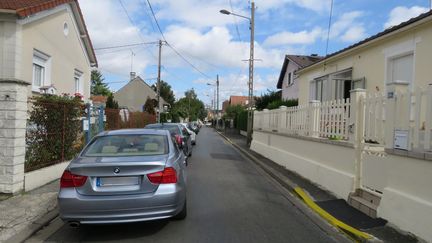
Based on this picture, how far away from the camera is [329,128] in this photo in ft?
33.0

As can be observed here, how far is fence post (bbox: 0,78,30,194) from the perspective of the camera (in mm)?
8117

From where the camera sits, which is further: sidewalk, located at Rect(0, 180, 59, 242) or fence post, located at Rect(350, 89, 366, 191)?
fence post, located at Rect(350, 89, 366, 191)

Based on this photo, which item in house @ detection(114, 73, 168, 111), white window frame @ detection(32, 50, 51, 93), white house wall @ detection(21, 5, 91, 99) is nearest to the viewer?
→ white house wall @ detection(21, 5, 91, 99)

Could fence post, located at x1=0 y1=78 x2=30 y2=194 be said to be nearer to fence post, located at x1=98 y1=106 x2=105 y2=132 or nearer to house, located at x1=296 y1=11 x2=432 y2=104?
fence post, located at x1=98 y1=106 x2=105 y2=132

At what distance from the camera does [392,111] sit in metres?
6.71

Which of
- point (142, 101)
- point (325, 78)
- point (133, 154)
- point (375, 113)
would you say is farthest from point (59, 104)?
point (142, 101)

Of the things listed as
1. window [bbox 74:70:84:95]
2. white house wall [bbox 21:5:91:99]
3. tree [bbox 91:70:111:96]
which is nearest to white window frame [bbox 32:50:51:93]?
white house wall [bbox 21:5:91:99]

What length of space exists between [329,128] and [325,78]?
817 centimetres

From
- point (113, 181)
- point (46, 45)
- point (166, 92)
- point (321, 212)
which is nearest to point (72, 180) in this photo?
point (113, 181)

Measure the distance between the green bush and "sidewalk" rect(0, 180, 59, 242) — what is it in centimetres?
105

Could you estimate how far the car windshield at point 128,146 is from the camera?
6.55 metres

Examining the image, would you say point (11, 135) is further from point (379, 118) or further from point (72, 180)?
point (379, 118)

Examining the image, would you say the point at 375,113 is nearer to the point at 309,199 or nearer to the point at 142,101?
the point at 309,199

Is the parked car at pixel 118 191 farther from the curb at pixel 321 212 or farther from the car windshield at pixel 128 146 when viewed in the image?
the curb at pixel 321 212
